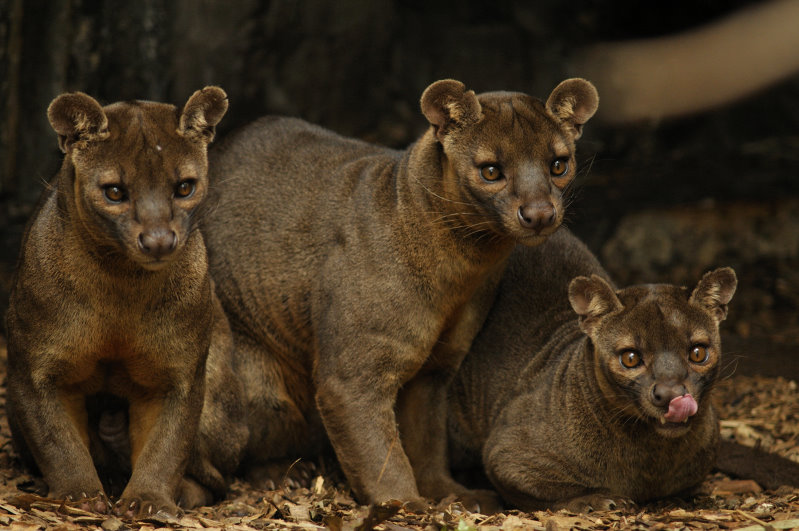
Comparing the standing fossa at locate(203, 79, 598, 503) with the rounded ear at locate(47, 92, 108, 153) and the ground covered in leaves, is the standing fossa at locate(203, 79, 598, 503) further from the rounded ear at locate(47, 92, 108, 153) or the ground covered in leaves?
the rounded ear at locate(47, 92, 108, 153)

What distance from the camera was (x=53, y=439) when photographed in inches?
223

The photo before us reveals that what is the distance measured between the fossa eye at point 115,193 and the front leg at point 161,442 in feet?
3.85

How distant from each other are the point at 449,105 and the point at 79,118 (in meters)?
2.03

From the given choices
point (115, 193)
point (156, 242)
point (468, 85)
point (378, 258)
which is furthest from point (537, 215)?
point (468, 85)

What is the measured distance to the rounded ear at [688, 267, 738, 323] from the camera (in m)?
6.17

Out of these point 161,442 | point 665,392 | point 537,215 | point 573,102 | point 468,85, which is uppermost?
point 468,85

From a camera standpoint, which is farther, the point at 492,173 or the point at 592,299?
the point at 592,299

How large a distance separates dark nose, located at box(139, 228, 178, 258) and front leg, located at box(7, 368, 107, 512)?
1.07m

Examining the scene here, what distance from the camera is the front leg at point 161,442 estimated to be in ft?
18.6

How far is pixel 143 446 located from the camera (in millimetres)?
5984

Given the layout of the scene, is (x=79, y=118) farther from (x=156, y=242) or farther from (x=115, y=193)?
(x=156, y=242)

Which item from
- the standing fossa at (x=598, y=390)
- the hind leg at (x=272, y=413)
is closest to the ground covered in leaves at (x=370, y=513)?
the hind leg at (x=272, y=413)

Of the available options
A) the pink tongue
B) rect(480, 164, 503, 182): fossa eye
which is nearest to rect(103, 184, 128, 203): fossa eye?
rect(480, 164, 503, 182): fossa eye

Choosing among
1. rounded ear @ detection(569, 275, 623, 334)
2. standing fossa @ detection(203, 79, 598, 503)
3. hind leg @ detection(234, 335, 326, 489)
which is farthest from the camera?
hind leg @ detection(234, 335, 326, 489)
